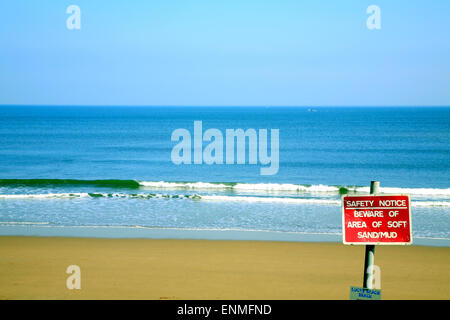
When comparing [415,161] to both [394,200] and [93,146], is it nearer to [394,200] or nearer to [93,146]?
[93,146]

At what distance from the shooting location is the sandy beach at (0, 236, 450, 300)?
830cm

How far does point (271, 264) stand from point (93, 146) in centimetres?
3786

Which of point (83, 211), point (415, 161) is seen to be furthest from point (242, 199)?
point (415, 161)

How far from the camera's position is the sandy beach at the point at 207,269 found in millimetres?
8305

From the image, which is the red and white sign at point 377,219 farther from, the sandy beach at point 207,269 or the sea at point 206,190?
the sea at point 206,190

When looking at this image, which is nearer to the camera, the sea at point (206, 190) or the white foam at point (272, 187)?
Result: the sea at point (206, 190)

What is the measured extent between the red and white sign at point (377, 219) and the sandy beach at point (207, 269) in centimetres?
371

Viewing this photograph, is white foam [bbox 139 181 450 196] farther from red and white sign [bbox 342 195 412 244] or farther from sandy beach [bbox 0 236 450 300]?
red and white sign [bbox 342 195 412 244]

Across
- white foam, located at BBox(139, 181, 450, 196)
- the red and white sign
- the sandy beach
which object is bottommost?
the sandy beach

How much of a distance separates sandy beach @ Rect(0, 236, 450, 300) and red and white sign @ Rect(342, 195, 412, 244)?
3.71 m

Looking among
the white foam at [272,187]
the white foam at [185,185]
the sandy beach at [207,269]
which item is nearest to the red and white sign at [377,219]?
the sandy beach at [207,269]

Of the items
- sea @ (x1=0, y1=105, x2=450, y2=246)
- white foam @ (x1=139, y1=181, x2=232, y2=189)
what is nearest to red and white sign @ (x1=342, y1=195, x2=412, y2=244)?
sea @ (x1=0, y1=105, x2=450, y2=246)

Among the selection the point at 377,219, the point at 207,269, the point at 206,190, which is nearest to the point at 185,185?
the point at 206,190

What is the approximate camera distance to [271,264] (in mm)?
10320
